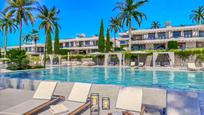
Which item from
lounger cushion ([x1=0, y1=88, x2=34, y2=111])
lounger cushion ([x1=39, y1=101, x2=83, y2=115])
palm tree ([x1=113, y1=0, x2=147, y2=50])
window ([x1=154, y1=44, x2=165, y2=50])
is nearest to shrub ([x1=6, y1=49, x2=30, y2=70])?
lounger cushion ([x1=0, y1=88, x2=34, y2=111])

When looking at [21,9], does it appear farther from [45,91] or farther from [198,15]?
[198,15]

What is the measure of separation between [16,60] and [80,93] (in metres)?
19.2

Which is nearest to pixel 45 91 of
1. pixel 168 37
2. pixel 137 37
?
pixel 168 37

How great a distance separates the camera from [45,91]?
704 centimetres

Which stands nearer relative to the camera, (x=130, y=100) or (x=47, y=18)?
(x=130, y=100)

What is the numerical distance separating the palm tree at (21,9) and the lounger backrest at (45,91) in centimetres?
2313

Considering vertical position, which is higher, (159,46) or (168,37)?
(168,37)

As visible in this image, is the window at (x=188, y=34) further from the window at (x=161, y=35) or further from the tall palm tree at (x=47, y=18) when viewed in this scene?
the tall palm tree at (x=47, y=18)

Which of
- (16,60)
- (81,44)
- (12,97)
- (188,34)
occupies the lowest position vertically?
(12,97)

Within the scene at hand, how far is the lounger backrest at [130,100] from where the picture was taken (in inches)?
216

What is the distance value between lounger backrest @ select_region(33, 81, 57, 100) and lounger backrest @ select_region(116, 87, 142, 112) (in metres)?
2.57

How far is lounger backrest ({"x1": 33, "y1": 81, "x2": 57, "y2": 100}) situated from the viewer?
689cm

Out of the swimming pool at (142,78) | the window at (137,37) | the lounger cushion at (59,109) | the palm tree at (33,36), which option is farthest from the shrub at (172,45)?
the palm tree at (33,36)

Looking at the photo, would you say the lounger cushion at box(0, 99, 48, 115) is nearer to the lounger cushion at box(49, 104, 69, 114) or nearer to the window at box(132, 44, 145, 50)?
the lounger cushion at box(49, 104, 69, 114)
